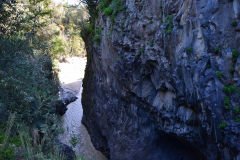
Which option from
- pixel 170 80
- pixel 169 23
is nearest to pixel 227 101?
pixel 170 80

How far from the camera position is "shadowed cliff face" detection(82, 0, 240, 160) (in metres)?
6.05

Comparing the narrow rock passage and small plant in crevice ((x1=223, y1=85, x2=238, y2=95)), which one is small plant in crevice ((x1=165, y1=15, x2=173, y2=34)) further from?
the narrow rock passage

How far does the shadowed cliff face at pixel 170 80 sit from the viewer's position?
19.8ft

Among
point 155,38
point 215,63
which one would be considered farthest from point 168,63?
point 215,63

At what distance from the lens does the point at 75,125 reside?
17.5 meters

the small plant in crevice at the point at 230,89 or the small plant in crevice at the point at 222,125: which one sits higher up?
the small plant in crevice at the point at 230,89

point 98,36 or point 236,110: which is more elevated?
point 98,36

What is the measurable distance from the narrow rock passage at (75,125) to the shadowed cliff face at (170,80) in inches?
48.4

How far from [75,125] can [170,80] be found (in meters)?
11.6

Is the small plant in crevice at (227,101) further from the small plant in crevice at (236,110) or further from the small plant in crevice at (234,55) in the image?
the small plant in crevice at (234,55)

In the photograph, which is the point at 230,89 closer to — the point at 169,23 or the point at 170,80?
the point at 170,80

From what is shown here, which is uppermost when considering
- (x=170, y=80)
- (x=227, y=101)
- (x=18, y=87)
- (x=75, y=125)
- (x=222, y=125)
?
(x=170, y=80)

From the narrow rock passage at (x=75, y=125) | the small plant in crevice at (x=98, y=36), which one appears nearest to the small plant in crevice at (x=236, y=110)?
the narrow rock passage at (x=75, y=125)

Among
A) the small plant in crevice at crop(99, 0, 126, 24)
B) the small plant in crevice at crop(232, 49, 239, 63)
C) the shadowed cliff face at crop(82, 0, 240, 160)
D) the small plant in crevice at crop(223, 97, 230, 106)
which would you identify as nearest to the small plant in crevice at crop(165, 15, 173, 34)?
the shadowed cliff face at crop(82, 0, 240, 160)
